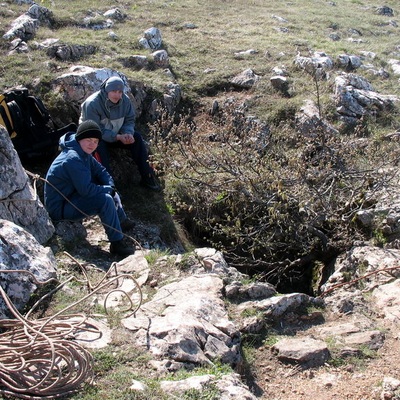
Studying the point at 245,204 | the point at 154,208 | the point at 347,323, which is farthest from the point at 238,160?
the point at 347,323

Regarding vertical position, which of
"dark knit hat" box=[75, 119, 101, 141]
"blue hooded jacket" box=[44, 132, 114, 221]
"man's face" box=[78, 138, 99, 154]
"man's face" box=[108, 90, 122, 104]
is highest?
"man's face" box=[108, 90, 122, 104]

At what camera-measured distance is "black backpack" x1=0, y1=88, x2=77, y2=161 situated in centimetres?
684

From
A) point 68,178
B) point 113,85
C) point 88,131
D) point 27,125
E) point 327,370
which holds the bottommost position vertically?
point 327,370

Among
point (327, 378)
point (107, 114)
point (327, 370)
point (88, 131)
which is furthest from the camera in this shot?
point (107, 114)

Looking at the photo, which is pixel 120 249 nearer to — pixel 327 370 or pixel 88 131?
pixel 88 131

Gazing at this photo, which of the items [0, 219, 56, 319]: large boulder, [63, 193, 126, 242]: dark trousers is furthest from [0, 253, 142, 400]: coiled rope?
[63, 193, 126, 242]: dark trousers

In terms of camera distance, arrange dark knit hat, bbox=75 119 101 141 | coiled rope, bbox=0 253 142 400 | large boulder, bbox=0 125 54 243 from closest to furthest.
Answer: coiled rope, bbox=0 253 142 400, large boulder, bbox=0 125 54 243, dark knit hat, bbox=75 119 101 141

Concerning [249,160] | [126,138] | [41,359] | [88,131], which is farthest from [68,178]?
[41,359]

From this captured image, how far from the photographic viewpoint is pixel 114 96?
7.00 m

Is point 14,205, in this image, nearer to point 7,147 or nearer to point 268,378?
point 7,147

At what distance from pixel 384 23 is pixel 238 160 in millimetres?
13804

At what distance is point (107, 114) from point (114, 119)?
0.47 ft

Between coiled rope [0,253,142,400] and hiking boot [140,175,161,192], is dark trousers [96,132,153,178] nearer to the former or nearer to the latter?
hiking boot [140,175,161,192]

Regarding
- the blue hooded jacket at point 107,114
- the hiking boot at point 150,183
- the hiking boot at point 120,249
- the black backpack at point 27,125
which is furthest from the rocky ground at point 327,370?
the black backpack at point 27,125
